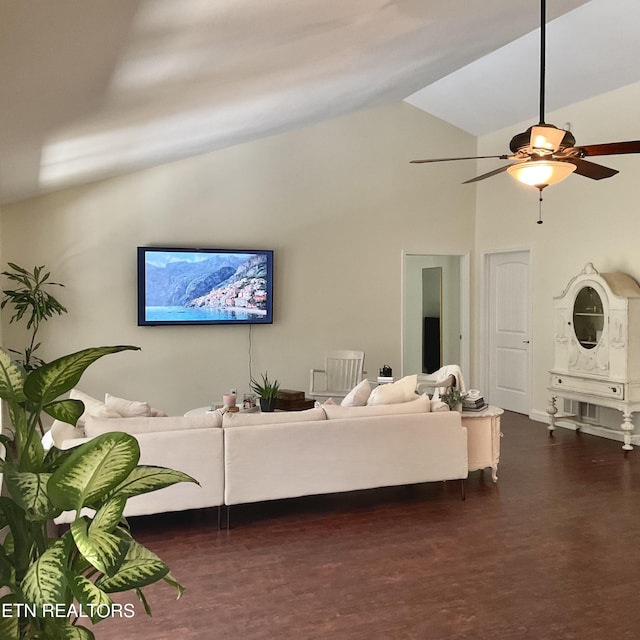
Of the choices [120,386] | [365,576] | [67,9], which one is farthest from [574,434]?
[67,9]

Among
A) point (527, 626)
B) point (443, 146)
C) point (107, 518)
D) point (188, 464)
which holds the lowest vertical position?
point (527, 626)

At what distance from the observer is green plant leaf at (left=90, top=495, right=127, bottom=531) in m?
1.11

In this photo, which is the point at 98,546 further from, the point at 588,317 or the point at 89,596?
the point at 588,317

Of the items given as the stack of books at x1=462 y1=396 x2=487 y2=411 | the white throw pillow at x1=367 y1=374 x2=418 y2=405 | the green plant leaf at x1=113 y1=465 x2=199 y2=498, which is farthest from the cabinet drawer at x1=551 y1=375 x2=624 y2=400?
the green plant leaf at x1=113 y1=465 x2=199 y2=498

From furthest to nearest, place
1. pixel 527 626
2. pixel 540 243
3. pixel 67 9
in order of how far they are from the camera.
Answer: pixel 540 243
pixel 527 626
pixel 67 9

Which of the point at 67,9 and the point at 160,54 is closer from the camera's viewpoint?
the point at 67,9

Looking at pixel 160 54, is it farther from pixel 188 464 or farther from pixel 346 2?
pixel 188 464

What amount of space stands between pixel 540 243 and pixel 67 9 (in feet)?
22.3

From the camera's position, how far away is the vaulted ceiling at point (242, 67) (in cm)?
231

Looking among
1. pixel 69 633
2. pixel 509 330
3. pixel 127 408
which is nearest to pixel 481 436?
pixel 127 408

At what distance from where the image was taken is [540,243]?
25.6 feet

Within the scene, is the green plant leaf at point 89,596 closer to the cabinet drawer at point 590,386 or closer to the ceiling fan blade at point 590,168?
the ceiling fan blade at point 590,168

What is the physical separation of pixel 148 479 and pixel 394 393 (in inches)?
145

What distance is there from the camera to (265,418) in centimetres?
437
